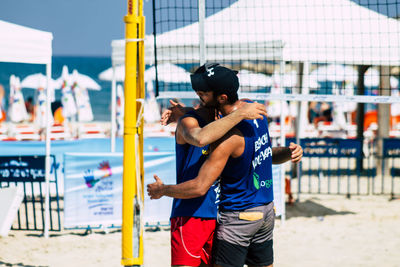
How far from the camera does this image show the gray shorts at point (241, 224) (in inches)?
115

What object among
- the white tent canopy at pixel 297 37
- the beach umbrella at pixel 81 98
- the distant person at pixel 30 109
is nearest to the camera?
the white tent canopy at pixel 297 37

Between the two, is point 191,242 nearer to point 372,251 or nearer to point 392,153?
point 372,251

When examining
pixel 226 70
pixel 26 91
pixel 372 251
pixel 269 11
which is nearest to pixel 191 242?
pixel 226 70

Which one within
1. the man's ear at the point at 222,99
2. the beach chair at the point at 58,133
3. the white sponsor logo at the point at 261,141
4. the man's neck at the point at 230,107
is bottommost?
the beach chair at the point at 58,133

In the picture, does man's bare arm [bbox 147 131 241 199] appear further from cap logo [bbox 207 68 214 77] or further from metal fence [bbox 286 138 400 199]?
metal fence [bbox 286 138 400 199]

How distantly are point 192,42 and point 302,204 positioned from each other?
318 centimetres

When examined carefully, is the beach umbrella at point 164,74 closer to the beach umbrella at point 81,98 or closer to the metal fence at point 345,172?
the beach umbrella at point 81,98

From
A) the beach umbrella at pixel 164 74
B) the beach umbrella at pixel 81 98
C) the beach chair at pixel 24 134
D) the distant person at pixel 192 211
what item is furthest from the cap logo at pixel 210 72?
the beach umbrella at pixel 81 98

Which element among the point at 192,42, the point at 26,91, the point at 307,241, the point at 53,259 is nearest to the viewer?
the point at 53,259

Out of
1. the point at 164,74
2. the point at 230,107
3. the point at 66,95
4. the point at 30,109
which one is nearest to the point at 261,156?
the point at 230,107

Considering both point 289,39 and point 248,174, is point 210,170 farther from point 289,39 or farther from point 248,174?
point 289,39

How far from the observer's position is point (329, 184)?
9.85m

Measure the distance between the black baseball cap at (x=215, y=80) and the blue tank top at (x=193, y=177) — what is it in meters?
0.22

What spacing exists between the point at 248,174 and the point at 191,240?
0.49 metres
